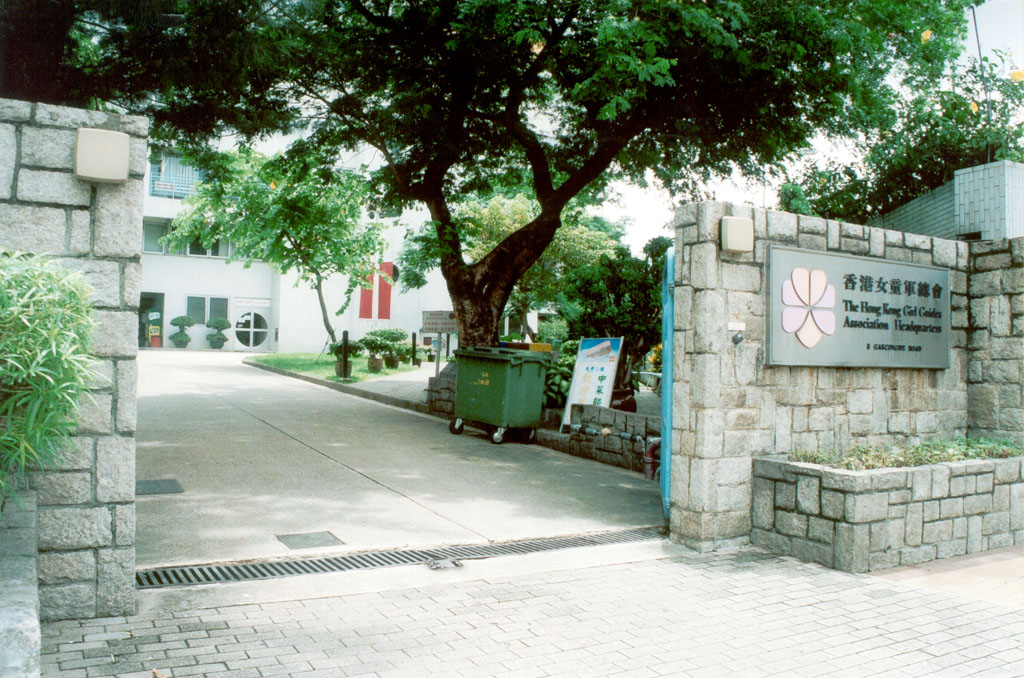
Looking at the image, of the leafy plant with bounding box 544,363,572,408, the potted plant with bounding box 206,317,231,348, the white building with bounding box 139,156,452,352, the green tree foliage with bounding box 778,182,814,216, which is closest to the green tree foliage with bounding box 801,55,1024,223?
Answer: the green tree foliage with bounding box 778,182,814,216

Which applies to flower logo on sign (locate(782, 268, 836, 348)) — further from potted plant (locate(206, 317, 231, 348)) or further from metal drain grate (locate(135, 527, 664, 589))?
potted plant (locate(206, 317, 231, 348))

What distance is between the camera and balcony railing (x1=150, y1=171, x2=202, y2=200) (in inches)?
1368

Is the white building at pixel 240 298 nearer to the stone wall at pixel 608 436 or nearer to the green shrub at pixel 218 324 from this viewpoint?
the green shrub at pixel 218 324

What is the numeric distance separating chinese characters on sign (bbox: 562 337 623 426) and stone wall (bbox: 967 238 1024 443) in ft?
13.5

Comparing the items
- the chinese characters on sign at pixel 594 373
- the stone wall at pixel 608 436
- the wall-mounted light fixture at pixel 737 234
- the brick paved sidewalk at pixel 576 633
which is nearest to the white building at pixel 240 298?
the chinese characters on sign at pixel 594 373

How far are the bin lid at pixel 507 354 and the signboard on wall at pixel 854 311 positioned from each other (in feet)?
15.7

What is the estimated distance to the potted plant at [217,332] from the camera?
34.9 metres

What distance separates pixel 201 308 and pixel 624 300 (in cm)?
2850

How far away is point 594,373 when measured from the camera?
1073 centimetres

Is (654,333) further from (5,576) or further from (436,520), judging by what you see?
(5,576)

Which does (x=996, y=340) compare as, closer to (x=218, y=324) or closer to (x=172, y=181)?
(x=218, y=324)

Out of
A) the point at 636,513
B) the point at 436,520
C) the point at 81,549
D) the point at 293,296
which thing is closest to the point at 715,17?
the point at 636,513

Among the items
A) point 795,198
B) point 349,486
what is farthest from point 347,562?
point 795,198

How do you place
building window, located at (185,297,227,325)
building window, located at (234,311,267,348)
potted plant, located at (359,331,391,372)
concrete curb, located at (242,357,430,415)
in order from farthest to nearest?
building window, located at (234,311,267,348)
building window, located at (185,297,227,325)
potted plant, located at (359,331,391,372)
concrete curb, located at (242,357,430,415)
